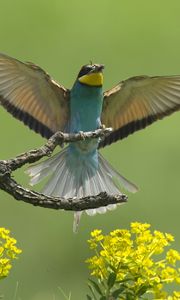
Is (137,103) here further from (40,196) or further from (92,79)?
(40,196)

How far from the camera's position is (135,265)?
1.92 m

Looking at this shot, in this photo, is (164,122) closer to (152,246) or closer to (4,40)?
(4,40)

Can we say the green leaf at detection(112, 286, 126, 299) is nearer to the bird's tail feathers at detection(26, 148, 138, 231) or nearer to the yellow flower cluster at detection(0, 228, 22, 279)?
the yellow flower cluster at detection(0, 228, 22, 279)

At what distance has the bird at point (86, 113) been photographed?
8.34 ft

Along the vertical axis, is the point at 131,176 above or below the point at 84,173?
below

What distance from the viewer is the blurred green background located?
121 inches

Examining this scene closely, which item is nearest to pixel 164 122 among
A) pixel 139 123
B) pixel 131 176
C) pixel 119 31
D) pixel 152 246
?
pixel 131 176

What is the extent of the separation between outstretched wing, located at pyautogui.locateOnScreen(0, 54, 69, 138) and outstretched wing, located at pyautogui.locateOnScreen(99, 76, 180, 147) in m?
0.09

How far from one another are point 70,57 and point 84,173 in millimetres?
1603

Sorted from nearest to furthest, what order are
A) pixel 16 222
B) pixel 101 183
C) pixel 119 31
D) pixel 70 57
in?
pixel 101 183
pixel 16 222
pixel 70 57
pixel 119 31

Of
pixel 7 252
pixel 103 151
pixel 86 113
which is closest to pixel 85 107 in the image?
pixel 86 113

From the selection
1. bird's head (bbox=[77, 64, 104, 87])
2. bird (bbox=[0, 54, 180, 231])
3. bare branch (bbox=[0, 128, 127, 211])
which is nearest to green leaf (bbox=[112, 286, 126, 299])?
bare branch (bbox=[0, 128, 127, 211])

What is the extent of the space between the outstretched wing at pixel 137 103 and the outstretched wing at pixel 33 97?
0.31 feet

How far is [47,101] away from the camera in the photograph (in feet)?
8.49
